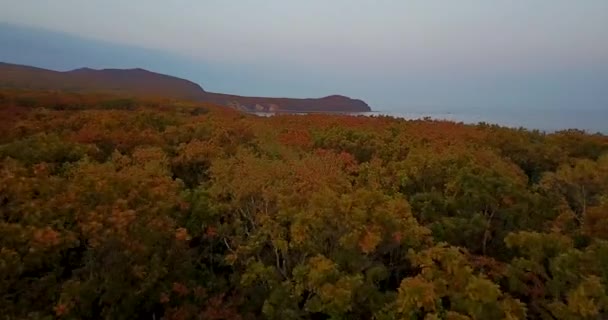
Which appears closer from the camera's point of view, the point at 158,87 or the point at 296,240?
the point at 296,240

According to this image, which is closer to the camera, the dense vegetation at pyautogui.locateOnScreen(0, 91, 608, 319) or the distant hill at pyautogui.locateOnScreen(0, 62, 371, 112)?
the dense vegetation at pyautogui.locateOnScreen(0, 91, 608, 319)

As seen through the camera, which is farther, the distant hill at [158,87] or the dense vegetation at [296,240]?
the distant hill at [158,87]

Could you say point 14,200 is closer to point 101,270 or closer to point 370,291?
point 101,270

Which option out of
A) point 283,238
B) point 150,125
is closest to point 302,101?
point 150,125
